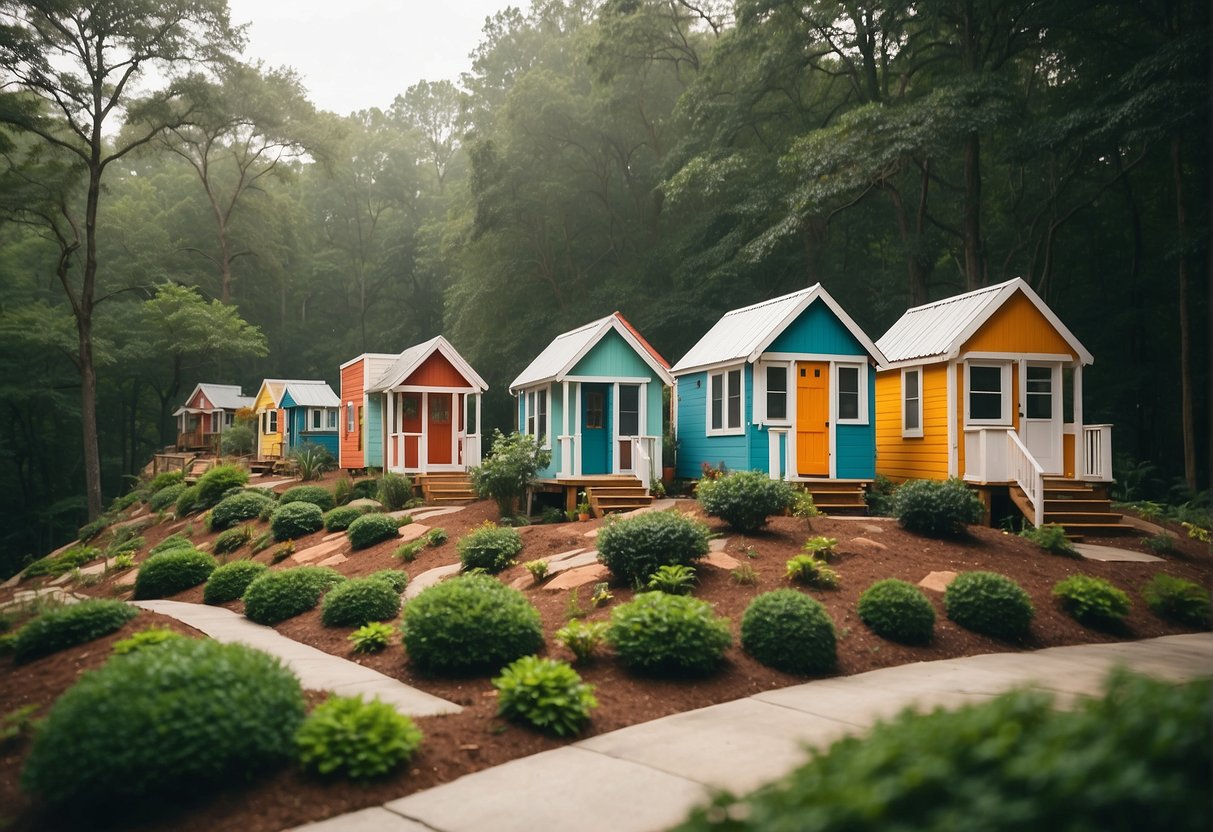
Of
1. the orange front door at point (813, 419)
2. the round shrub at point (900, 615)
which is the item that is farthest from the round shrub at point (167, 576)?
the orange front door at point (813, 419)

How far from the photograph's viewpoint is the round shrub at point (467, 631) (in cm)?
741

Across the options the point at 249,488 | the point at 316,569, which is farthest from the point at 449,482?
the point at 316,569

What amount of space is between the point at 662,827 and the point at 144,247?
4688 cm

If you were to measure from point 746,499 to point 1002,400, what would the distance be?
718cm

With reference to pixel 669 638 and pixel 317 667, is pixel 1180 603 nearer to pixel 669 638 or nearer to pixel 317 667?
pixel 669 638

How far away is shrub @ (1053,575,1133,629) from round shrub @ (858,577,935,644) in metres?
2.12

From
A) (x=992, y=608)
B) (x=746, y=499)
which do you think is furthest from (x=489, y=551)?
(x=992, y=608)

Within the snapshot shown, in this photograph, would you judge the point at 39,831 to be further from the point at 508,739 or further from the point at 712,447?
the point at 712,447

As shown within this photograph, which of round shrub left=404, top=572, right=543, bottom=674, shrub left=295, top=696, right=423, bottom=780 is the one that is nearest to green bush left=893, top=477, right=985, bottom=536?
round shrub left=404, top=572, right=543, bottom=674

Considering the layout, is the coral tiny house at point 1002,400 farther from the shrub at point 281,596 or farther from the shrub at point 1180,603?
the shrub at point 281,596

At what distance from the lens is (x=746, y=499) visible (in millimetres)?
11773

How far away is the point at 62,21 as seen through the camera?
1044 inches

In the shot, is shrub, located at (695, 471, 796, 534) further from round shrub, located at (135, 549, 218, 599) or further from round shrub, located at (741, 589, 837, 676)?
round shrub, located at (135, 549, 218, 599)

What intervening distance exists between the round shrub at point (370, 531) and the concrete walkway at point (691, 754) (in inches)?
389
